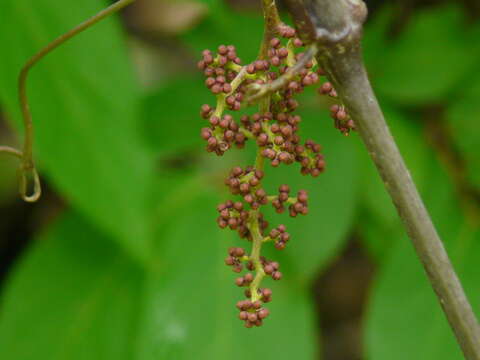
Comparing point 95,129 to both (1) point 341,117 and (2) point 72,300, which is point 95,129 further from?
(1) point 341,117

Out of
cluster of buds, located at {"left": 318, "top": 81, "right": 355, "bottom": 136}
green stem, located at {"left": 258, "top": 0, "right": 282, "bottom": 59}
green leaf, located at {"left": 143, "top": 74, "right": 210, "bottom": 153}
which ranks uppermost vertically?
green stem, located at {"left": 258, "top": 0, "right": 282, "bottom": 59}

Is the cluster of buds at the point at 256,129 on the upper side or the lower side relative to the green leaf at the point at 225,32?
upper

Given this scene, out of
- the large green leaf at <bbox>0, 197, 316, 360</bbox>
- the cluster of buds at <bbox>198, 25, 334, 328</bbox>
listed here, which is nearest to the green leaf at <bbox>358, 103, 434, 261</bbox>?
the large green leaf at <bbox>0, 197, 316, 360</bbox>

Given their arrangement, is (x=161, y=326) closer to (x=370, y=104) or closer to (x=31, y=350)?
(x=31, y=350)

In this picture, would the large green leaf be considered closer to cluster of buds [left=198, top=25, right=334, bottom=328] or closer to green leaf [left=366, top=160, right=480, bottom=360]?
green leaf [left=366, top=160, right=480, bottom=360]

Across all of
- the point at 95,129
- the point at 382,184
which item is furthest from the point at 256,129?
the point at 382,184

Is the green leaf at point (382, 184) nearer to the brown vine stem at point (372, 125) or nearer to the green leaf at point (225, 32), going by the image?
the green leaf at point (225, 32)

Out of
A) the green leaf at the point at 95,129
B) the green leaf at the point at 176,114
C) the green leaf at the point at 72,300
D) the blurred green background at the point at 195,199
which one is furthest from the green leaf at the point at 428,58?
the green leaf at the point at 72,300
